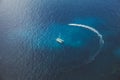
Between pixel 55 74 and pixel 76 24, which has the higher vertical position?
pixel 76 24

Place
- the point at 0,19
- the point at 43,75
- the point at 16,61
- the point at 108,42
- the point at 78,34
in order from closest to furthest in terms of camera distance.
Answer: the point at 43,75 < the point at 16,61 < the point at 108,42 < the point at 78,34 < the point at 0,19

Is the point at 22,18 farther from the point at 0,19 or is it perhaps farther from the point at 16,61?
the point at 16,61

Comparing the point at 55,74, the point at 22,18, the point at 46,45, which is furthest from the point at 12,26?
the point at 55,74

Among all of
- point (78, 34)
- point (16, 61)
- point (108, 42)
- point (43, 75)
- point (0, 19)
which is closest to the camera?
point (43, 75)

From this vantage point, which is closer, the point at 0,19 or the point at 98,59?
the point at 98,59

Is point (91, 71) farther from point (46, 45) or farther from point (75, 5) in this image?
point (75, 5)

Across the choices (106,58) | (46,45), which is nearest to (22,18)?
(46,45)
